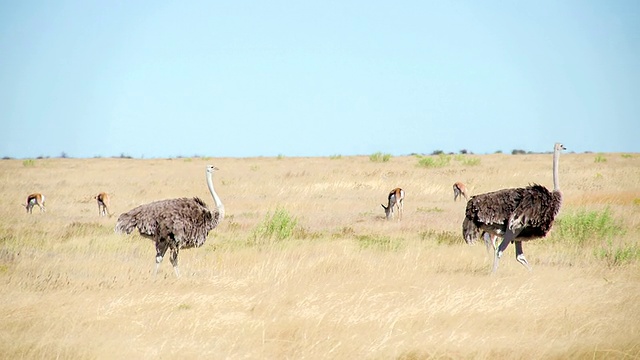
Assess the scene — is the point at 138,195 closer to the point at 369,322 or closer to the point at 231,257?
the point at 231,257

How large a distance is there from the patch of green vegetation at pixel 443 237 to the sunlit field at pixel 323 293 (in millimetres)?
50

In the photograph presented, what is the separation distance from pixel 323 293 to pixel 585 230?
24.4 ft

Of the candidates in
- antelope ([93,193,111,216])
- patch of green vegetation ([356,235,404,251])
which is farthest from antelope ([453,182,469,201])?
antelope ([93,193,111,216])

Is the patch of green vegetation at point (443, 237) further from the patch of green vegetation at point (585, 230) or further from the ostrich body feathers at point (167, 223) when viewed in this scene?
the ostrich body feathers at point (167, 223)

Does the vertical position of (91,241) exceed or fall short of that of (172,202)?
it falls short

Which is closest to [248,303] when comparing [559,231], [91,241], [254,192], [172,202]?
[172,202]

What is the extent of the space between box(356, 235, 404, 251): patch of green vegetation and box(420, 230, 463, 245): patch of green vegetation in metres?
0.85

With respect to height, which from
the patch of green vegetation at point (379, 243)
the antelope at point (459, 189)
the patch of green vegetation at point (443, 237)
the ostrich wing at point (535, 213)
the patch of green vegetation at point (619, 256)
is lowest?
the patch of green vegetation at point (379, 243)

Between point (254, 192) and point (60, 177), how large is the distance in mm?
15574

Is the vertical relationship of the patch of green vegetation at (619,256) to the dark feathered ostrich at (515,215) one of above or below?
below

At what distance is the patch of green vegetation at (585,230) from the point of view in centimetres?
1438

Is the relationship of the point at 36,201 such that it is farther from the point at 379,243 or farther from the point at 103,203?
the point at 379,243

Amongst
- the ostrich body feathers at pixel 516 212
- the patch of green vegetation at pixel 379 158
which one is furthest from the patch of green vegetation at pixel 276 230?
the patch of green vegetation at pixel 379 158

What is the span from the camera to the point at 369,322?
7703 mm
